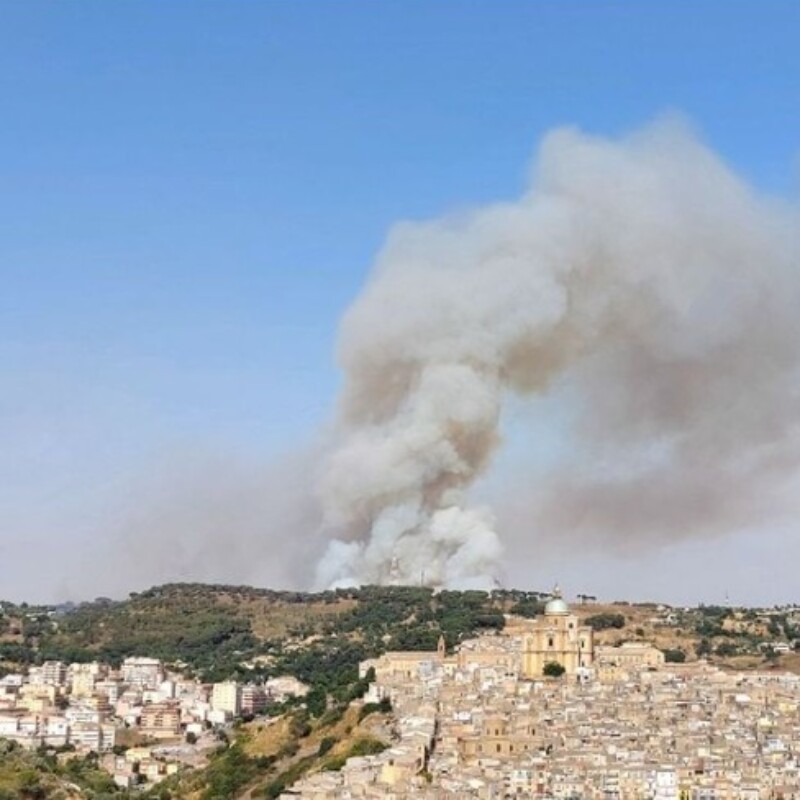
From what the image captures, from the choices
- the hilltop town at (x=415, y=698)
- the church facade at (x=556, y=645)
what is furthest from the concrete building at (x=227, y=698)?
the church facade at (x=556, y=645)

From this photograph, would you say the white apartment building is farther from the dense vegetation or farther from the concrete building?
the concrete building

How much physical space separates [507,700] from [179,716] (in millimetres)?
29560

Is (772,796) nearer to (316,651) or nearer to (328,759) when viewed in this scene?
(328,759)

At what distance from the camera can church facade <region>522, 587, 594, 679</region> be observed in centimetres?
5250

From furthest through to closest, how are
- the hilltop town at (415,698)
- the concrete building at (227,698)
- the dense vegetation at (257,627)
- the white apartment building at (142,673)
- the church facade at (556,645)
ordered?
the white apartment building at (142,673) < the dense vegetation at (257,627) < the concrete building at (227,698) < the church facade at (556,645) < the hilltop town at (415,698)

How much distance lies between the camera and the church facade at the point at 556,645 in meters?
52.5

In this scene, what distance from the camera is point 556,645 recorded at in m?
52.9

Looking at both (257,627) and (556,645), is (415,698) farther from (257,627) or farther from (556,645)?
(257,627)

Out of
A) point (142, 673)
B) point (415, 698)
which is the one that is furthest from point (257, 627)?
point (415, 698)

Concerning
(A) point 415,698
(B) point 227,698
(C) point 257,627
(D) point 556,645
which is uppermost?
(C) point 257,627

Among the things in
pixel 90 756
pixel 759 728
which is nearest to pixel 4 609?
pixel 90 756

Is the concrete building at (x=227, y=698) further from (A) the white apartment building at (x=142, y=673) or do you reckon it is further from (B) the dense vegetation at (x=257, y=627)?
Answer: (A) the white apartment building at (x=142, y=673)

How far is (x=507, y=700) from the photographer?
45.6m

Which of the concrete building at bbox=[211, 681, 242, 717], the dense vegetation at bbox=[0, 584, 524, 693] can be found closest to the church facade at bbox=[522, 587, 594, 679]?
the dense vegetation at bbox=[0, 584, 524, 693]
